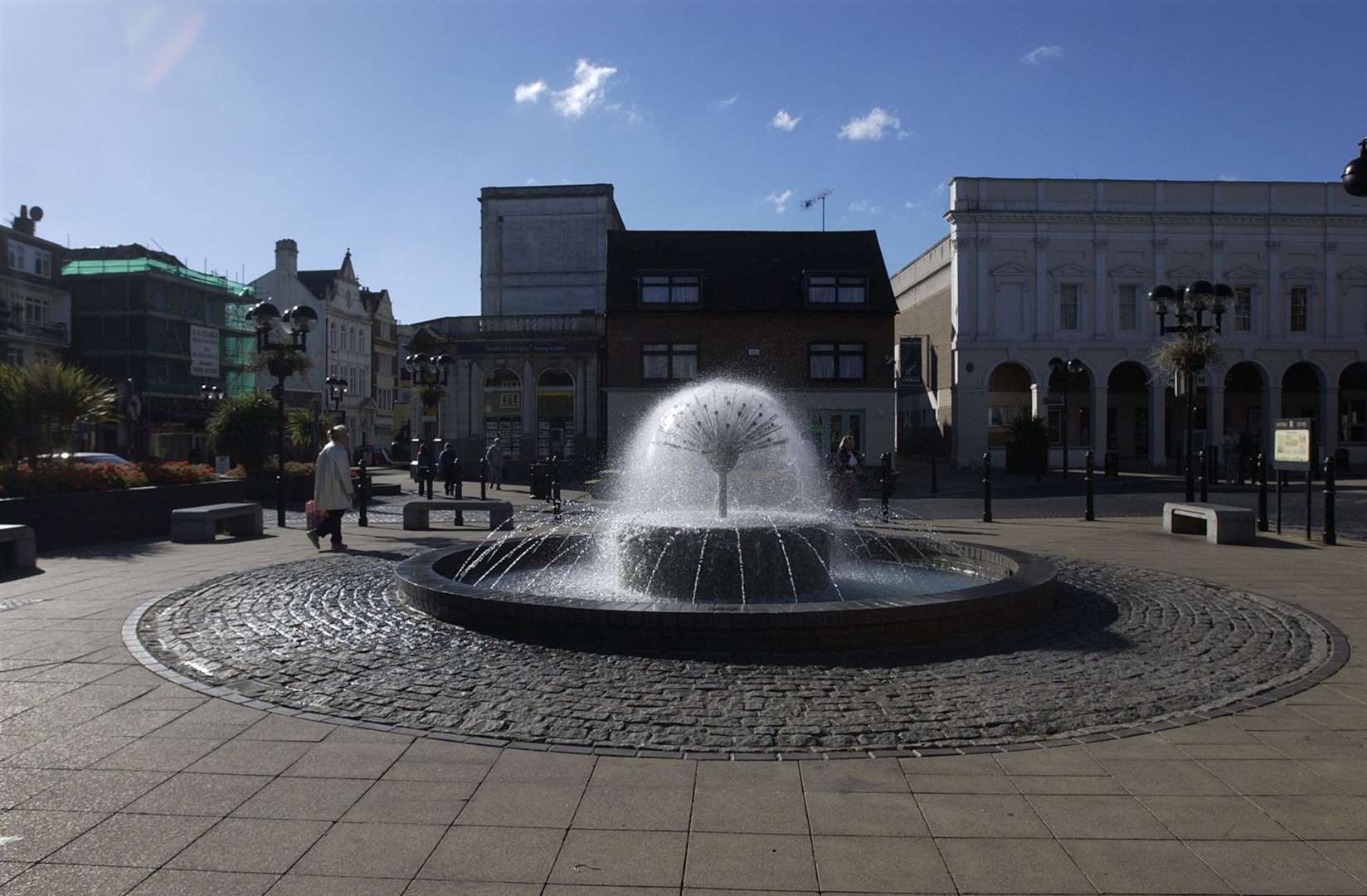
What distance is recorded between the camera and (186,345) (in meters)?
61.9

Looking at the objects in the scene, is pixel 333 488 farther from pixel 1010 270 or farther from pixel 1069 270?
pixel 1069 270

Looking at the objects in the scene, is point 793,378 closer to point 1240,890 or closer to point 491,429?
point 491,429

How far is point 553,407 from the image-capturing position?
46.2 metres

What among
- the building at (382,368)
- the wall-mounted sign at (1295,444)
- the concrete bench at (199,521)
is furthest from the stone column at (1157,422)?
the building at (382,368)

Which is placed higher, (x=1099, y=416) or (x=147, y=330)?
(x=147, y=330)

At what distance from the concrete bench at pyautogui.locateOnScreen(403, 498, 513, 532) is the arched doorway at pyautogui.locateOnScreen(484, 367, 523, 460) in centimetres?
2894

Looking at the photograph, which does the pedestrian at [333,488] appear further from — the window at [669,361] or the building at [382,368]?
the building at [382,368]

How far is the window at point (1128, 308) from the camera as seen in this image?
46.4 m

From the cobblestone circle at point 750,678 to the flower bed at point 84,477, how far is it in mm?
7239

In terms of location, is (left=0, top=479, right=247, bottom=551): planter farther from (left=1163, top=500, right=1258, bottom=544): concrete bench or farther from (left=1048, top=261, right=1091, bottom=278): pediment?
(left=1048, top=261, right=1091, bottom=278): pediment

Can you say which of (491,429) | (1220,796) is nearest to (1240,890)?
(1220,796)

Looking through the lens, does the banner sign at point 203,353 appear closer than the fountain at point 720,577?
No

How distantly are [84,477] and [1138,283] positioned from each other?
46233 mm

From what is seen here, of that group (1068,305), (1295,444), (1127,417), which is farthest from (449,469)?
(1127,417)
